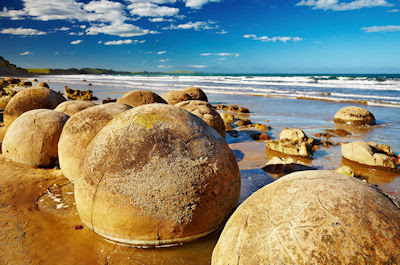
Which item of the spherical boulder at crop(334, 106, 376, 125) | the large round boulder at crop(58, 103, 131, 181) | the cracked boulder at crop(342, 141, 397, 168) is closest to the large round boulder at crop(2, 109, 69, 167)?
the large round boulder at crop(58, 103, 131, 181)

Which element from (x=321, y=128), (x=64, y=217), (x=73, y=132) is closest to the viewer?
(x=64, y=217)

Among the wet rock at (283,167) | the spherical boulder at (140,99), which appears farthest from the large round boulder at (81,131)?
the spherical boulder at (140,99)

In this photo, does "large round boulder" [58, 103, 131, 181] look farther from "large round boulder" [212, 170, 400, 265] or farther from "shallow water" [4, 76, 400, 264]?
"large round boulder" [212, 170, 400, 265]

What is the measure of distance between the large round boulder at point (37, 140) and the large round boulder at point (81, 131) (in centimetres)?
104

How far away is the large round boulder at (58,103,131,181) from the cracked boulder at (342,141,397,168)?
232 inches

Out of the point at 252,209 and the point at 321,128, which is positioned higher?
the point at 252,209

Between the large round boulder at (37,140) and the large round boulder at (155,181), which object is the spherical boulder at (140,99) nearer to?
the large round boulder at (37,140)

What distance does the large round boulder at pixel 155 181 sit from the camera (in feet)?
11.2

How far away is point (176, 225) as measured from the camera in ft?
11.4

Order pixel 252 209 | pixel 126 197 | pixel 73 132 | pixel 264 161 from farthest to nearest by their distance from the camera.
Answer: pixel 264 161 → pixel 73 132 → pixel 126 197 → pixel 252 209

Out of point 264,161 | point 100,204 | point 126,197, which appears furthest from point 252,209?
point 264,161

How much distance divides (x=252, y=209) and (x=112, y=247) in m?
2.03

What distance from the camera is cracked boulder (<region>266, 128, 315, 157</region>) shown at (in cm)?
820

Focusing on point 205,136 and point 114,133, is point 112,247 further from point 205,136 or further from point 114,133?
point 205,136
